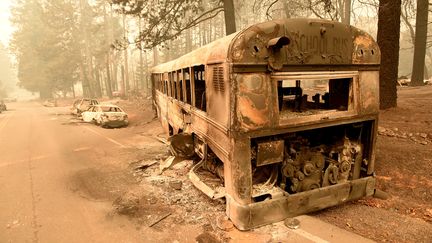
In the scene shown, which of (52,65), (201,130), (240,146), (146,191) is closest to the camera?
(240,146)

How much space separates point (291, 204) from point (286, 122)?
53.3 inches

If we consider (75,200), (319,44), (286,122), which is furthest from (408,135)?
(75,200)

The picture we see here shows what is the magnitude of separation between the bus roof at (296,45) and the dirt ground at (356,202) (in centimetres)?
253

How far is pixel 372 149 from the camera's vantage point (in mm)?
5277

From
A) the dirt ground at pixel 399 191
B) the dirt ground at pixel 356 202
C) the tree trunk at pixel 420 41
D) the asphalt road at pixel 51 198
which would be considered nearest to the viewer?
the dirt ground at pixel 399 191

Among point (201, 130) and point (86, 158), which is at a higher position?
point (201, 130)

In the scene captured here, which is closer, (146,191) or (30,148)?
(146,191)

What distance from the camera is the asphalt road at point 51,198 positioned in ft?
15.6

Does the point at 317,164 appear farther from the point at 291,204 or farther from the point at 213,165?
the point at 213,165

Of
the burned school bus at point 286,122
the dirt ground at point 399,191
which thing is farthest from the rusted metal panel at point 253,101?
the dirt ground at point 399,191

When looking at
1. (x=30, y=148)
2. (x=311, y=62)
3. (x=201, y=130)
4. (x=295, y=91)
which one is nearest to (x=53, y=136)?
(x=30, y=148)

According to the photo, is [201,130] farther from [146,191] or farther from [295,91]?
[295,91]

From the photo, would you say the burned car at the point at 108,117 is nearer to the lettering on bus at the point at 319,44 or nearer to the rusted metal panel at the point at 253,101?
the rusted metal panel at the point at 253,101

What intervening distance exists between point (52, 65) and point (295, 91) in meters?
43.0
